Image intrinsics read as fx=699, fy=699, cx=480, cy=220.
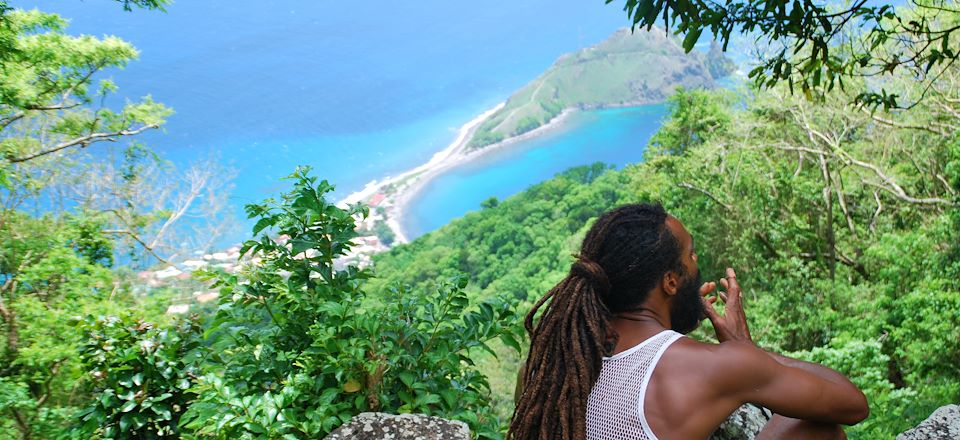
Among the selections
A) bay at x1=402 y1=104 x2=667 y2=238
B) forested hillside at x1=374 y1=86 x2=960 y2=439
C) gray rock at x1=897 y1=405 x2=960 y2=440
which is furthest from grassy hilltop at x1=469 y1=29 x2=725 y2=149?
gray rock at x1=897 y1=405 x2=960 y2=440

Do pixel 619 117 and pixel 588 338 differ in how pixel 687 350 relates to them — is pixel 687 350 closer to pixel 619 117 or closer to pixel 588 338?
pixel 588 338

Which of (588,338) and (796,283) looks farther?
(796,283)

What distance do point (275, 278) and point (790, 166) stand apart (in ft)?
42.8

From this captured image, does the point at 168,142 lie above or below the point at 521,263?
above

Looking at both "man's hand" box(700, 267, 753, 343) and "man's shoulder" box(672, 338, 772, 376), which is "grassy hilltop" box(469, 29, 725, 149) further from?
"man's shoulder" box(672, 338, 772, 376)

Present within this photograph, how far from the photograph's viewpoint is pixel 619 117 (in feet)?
184

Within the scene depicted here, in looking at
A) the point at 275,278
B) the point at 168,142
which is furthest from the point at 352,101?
the point at 275,278

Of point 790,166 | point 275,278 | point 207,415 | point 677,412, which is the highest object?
point 275,278

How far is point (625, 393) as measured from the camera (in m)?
1.63

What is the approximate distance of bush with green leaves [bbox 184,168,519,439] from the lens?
2094 mm

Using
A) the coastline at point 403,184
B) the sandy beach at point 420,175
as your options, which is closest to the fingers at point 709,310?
the coastline at point 403,184

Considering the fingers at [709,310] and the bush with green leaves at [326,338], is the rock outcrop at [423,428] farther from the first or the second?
the fingers at [709,310]

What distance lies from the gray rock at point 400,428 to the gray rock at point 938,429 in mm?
1372

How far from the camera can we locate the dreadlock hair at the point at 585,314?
1.68 meters
